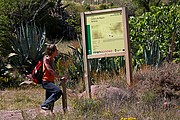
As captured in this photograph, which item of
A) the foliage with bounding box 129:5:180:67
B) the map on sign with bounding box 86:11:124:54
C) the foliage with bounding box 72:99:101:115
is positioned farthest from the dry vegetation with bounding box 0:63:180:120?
the foliage with bounding box 129:5:180:67

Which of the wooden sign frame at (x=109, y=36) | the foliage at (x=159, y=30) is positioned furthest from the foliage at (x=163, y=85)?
the foliage at (x=159, y=30)

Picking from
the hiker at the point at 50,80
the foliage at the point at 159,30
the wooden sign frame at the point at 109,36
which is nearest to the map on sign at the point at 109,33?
the wooden sign frame at the point at 109,36

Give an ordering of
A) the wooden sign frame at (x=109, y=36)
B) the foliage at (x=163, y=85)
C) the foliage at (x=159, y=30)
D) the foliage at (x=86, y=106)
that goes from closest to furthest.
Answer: the foliage at (x=86, y=106) < the foliage at (x=163, y=85) < the wooden sign frame at (x=109, y=36) < the foliage at (x=159, y=30)

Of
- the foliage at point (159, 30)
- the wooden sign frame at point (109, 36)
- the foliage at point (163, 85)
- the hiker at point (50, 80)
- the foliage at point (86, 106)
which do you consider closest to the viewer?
the foliage at point (86, 106)

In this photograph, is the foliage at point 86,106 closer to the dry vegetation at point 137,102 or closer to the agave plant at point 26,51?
the dry vegetation at point 137,102

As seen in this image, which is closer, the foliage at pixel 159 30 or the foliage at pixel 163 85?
the foliage at pixel 163 85

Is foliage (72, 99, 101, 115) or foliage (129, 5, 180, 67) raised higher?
foliage (129, 5, 180, 67)

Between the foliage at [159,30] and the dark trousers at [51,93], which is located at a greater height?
the foliage at [159,30]

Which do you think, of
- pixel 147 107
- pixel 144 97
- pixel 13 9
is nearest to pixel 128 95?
pixel 144 97

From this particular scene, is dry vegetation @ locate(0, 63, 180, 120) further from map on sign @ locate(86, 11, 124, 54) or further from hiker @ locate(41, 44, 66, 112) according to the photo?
map on sign @ locate(86, 11, 124, 54)

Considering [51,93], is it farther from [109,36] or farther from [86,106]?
[109,36]

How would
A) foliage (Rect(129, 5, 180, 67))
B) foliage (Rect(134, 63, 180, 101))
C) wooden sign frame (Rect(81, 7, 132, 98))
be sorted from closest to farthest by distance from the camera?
foliage (Rect(134, 63, 180, 101)) → wooden sign frame (Rect(81, 7, 132, 98)) → foliage (Rect(129, 5, 180, 67))

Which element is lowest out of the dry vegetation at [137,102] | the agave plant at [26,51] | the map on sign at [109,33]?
the dry vegetation at [137,102]

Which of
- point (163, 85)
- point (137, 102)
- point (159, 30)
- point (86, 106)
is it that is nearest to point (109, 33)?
point (163, 85)
